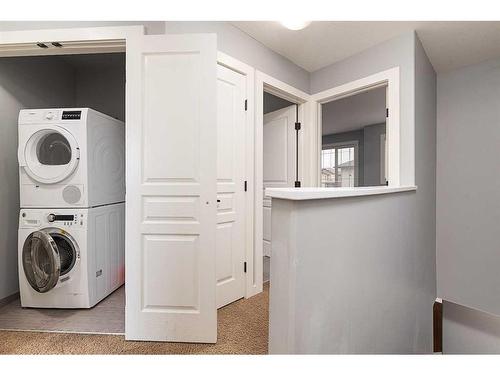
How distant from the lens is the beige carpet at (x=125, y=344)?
65.3 inches

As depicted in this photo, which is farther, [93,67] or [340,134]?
[340,134]

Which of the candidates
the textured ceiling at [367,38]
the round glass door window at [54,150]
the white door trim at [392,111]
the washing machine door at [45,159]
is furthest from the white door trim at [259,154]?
the round glass door window at [54,150]

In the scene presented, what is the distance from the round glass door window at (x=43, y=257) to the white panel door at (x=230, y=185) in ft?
4.00

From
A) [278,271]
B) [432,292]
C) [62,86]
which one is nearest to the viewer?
[278,271]

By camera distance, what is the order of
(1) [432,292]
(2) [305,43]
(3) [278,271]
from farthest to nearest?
1. (1) [432,292]
2. (2) [305,43]
3. (3) [278,271]

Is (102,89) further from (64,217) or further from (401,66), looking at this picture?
(401,66)

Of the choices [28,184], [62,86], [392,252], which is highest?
[62,86]

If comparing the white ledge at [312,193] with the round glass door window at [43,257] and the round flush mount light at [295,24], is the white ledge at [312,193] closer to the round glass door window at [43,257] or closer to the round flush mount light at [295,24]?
the round flush mount light at [295,24]

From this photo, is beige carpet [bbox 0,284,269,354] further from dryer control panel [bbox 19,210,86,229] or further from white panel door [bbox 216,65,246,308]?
dryer control panel [bbox 19,210,86,229]

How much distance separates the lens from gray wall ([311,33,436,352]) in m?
1.74
